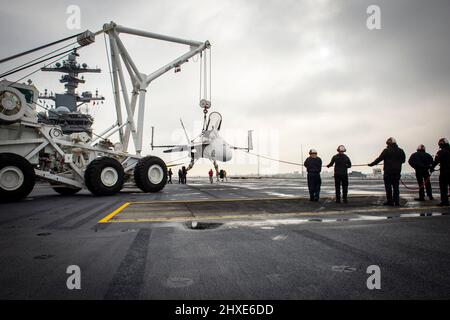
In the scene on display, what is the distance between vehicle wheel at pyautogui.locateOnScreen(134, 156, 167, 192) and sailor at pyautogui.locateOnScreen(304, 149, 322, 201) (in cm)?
713

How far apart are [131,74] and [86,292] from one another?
14.9 metres

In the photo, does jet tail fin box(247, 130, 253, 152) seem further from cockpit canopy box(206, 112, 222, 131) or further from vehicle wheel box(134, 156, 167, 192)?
vehicle wheel box(134, 156, 167, 192)

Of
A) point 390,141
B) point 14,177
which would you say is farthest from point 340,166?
point 14,177

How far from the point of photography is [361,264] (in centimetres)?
249

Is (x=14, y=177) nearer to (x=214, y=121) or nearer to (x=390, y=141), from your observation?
(x=390, y=141)

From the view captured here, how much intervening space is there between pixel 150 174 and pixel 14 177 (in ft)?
17.0

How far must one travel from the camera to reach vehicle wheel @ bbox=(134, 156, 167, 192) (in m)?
11.9

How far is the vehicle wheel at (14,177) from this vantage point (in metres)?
8.09

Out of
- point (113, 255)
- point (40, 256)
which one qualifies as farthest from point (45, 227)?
point (113, 255)

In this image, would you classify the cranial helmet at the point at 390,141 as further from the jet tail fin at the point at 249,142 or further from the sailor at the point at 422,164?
the jet tail fin at the point at 249,142

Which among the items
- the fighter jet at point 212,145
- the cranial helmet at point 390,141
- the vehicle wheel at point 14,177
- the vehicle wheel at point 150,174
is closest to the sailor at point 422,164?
the cranial helmet at point 390,141

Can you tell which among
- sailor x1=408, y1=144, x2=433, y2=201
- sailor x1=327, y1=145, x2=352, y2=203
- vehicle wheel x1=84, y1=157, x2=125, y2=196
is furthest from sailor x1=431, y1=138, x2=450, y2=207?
vehicle wheel x1=84, y1=157, x2=125, y2=196

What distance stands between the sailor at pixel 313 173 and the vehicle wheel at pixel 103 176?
7752mm

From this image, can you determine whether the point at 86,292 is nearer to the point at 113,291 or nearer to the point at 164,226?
the point at 113,291
